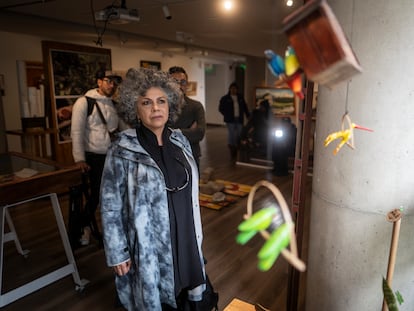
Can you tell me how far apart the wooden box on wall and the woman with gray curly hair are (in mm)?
1053

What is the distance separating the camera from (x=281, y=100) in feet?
21.4

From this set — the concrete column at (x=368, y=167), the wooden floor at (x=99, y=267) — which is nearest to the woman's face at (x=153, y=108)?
the concrete column at (x=368, y=167)

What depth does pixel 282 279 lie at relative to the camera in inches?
101

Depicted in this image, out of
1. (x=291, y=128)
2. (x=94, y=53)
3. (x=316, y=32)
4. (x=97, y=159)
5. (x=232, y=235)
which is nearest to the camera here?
(x=316, y=32)

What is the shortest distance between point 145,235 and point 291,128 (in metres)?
4.93

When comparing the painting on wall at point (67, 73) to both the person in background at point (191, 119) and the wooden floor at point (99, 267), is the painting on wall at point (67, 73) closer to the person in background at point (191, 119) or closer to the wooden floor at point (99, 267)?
the wooden floor at point (99, 267)

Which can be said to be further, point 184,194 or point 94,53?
point 94,53

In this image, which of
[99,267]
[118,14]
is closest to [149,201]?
[99,267]

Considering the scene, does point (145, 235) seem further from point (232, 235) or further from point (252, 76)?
point (252, 76)

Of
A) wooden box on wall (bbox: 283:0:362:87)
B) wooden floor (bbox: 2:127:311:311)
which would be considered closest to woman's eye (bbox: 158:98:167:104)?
wooden box on wall (bbox: 283:0:362:87)

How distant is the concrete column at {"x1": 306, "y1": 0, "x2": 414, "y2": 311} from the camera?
127 cm

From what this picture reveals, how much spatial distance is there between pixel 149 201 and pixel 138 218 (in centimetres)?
9

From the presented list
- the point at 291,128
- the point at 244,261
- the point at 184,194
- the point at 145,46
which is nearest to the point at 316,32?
the point at 184,194

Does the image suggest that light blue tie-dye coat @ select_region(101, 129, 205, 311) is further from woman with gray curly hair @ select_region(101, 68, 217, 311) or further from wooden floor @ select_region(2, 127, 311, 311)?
wooden floor @ select_region(2, 127, 311, 311)
